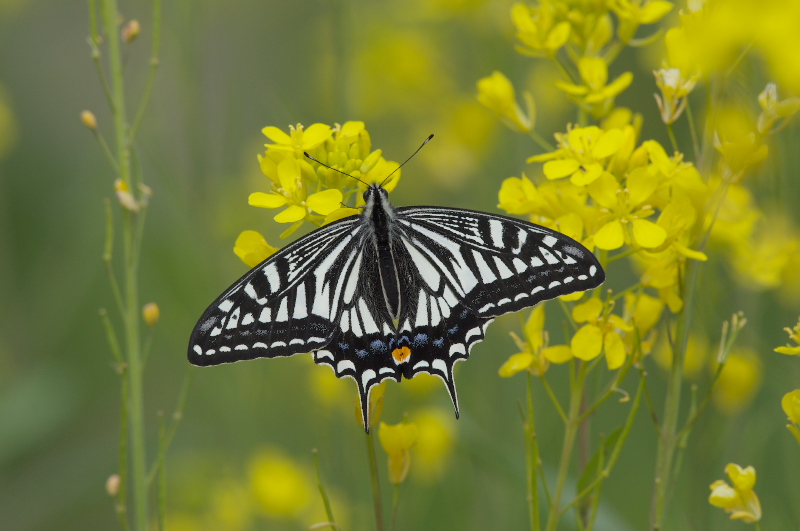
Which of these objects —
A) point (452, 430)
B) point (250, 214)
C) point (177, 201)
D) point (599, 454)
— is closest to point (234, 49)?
point (250, 214)

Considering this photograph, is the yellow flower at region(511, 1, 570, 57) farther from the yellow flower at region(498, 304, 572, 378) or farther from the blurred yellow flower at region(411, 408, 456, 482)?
the blurred yellow flower at region(411, 408, 456, 482)

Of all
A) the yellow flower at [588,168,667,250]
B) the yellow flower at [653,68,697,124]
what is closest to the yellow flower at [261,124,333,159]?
the yellow flower at [588,168,667,250]

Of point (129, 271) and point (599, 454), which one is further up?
point (129, 271)

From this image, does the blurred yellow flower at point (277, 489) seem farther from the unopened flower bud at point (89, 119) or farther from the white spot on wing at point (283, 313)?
the unopened flower bud at point (89, 119)

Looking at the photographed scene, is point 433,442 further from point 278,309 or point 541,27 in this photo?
point 541,27

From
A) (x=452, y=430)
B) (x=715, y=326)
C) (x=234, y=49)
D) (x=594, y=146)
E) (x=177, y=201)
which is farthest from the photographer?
(x=234, y=49)

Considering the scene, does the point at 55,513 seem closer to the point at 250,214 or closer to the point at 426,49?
the point at 250,214

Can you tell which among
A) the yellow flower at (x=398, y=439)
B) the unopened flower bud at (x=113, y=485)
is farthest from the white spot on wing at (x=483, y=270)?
the unopened flower bud at (x=113, y=485)
